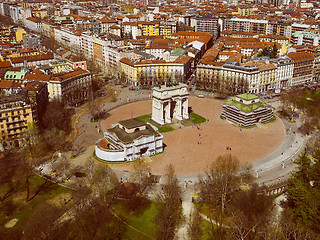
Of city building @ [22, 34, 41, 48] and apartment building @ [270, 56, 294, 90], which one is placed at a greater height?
city building @ [22, 34, 41, 48]

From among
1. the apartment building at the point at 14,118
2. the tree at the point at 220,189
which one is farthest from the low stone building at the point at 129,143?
the apartment building at the point at 14,118

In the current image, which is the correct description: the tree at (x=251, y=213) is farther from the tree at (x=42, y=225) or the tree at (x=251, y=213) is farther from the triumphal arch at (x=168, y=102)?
the triumphal arch at (x=168, y=102)

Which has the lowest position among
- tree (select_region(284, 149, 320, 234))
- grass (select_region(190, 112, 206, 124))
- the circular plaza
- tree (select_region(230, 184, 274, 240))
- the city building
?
the circular plaza

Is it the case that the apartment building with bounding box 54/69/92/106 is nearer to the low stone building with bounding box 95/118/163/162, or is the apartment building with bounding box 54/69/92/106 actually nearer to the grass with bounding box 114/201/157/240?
the low stone building with bounding box 95/118/163/162

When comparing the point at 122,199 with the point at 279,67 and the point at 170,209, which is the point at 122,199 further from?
the point at 279,67

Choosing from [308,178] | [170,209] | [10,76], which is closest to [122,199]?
[170,209]

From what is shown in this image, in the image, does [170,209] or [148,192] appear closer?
[170,209]

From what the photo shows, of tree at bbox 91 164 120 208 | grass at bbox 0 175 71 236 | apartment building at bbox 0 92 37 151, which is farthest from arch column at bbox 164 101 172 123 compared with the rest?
grass at bbox 0 175 71 236
